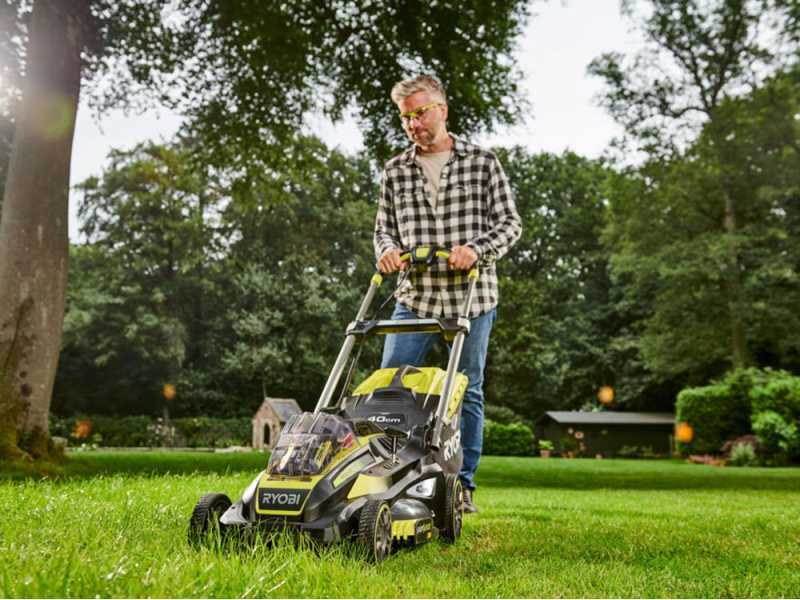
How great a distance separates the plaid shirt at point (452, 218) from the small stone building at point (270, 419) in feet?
93.8

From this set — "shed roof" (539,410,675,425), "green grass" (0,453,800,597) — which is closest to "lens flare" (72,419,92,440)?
"shed roof" (539,410,675,425)

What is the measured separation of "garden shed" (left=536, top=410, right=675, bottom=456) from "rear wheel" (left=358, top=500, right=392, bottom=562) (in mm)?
38082

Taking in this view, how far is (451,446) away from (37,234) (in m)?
7.05

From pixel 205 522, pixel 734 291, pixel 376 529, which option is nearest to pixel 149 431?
pixel 734 291

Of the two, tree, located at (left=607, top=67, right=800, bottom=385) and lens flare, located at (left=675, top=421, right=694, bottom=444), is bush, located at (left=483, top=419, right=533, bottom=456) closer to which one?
tree, located at (left=607, top=67, right=800, bottom=385)

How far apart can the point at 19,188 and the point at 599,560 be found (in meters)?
8.34

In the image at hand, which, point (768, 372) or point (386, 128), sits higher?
point (386, 128)

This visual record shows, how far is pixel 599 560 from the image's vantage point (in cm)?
369

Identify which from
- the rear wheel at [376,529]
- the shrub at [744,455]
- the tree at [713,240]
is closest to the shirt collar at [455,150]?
the rear wheel at [376,529]

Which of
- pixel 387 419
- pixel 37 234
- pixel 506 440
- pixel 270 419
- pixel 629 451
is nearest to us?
pixel 387 419

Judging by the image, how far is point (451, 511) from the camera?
12.9 feet

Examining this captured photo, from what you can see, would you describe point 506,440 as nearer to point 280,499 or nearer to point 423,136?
point 423,136

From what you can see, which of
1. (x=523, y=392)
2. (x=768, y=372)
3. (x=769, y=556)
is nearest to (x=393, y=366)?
(x=769, y=556)

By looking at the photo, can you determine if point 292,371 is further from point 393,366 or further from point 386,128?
point 393,366
